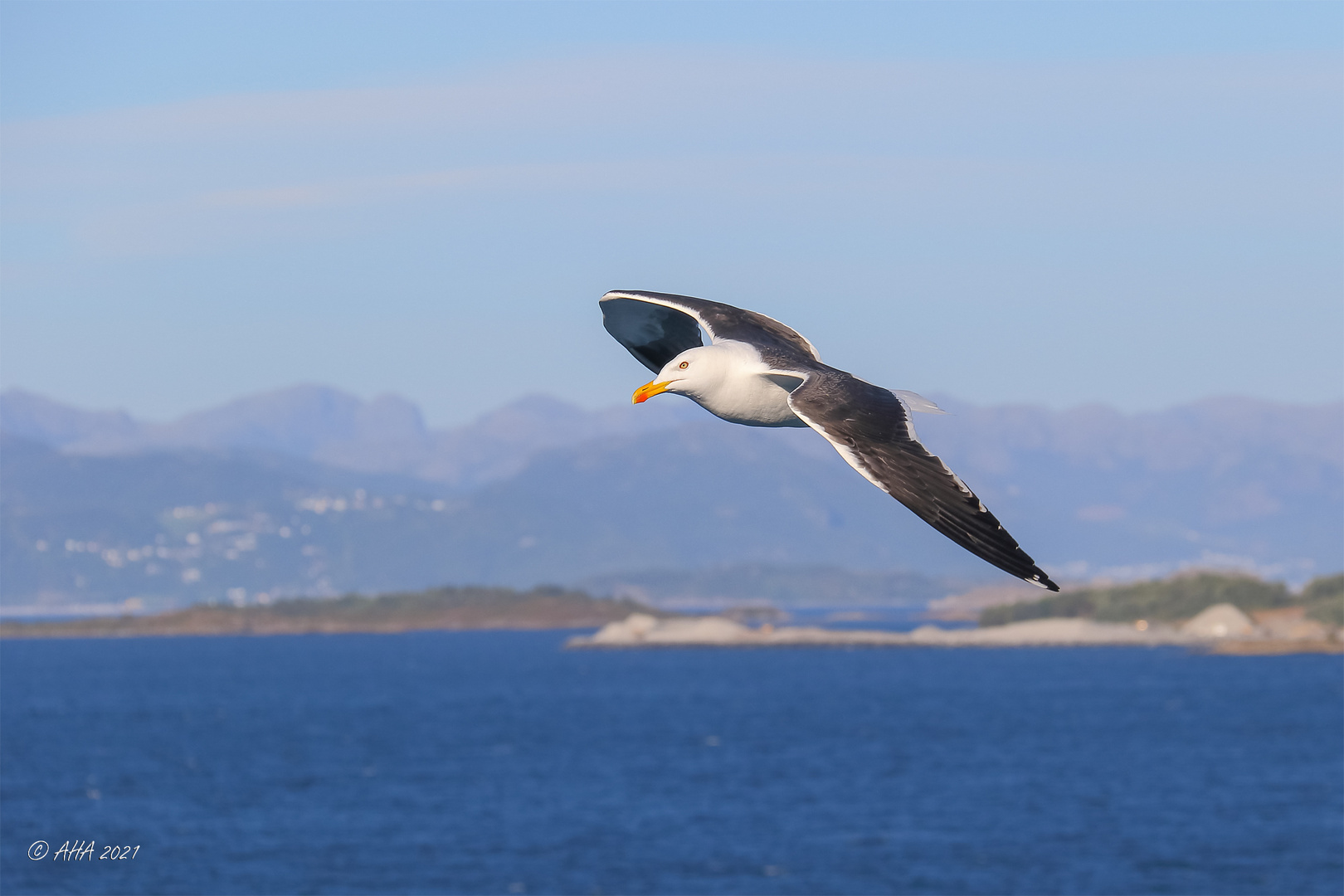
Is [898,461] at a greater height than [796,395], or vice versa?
[796,395]

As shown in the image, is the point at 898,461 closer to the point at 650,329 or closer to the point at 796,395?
the point at 796,395

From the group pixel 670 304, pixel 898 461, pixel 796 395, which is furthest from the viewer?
pixel 670 304

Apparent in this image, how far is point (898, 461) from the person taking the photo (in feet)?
38.1

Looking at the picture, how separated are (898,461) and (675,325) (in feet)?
18.5

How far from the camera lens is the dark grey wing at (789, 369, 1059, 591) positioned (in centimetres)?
1052

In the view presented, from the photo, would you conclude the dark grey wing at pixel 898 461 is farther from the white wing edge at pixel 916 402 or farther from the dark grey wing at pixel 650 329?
the dark grey wing at pixel 650 329

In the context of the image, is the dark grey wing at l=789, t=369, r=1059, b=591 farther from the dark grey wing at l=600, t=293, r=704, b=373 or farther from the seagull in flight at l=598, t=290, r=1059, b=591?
the dark grey wing at l=600, t=293, r=704, b=373

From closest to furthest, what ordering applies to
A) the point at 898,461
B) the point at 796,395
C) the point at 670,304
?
the point at 898,461 < the point at 796,395 < the point at 670,304

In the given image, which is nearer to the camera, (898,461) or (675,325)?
(898,461)

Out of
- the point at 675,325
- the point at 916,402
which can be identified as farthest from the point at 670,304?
the point at 916,402

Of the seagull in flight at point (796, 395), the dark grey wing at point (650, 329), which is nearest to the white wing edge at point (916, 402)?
the seagull in flight at point (796, 395)

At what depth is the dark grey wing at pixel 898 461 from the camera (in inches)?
414

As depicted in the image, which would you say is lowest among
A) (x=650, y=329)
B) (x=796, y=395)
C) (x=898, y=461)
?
(x=898, y=461)

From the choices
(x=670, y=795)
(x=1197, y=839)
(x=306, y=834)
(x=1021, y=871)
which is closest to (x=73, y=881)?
(x=306, y=834)
